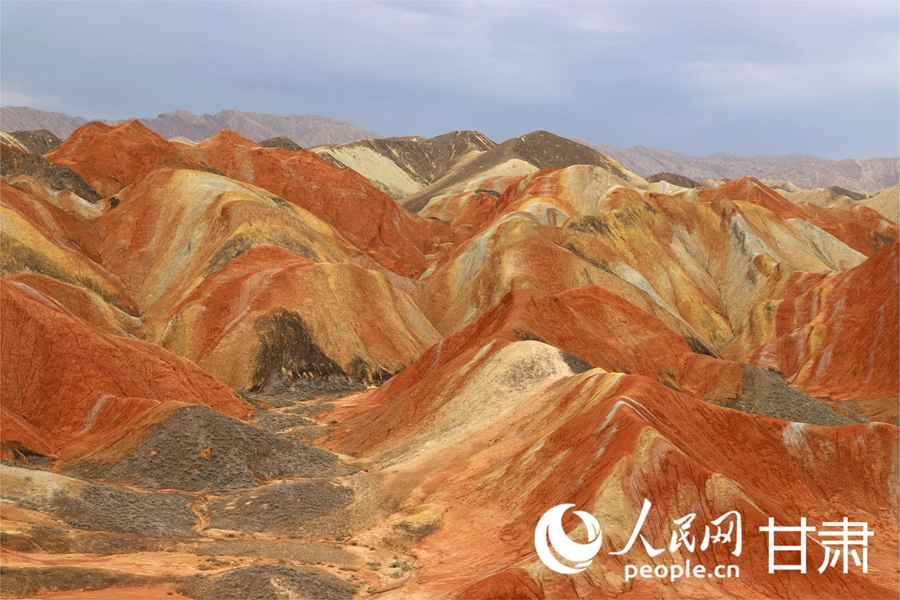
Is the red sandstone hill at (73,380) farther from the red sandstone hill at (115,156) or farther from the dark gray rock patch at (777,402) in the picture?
the red sandstone hill at (115,156)

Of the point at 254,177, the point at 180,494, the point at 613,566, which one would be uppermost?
the point at 254,177

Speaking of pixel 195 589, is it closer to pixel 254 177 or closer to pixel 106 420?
pixel 106 420

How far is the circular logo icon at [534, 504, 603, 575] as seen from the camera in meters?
25.2

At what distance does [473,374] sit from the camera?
48.3 m

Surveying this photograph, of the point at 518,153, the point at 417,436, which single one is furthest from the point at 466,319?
the point at 518,153

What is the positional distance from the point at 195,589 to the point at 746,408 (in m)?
39.4

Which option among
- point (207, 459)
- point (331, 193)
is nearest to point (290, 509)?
point (207, 459)

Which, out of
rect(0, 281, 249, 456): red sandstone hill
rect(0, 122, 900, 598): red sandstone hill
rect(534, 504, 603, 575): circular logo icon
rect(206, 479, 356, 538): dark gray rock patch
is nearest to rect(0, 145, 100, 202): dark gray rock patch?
rect(0, 122, 900, 598): red sandstone hill

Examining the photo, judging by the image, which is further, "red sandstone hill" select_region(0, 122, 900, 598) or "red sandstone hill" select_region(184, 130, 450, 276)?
"red sandstone hill" select_region(184, 130, 450, 276)

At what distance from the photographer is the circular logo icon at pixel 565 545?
25172 millimetres

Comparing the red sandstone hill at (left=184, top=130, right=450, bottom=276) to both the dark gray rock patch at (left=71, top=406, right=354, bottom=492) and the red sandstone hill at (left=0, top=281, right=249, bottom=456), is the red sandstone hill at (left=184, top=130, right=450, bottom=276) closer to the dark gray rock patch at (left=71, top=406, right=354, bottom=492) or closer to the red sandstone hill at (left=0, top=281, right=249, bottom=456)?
the red sandstone hill at (left=0, top=281, right=249, bottom=456)

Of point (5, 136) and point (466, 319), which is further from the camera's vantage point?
point (5, 136)

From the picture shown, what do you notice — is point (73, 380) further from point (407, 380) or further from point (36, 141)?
point (36, 141)

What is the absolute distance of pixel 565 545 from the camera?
25984 millimetres
